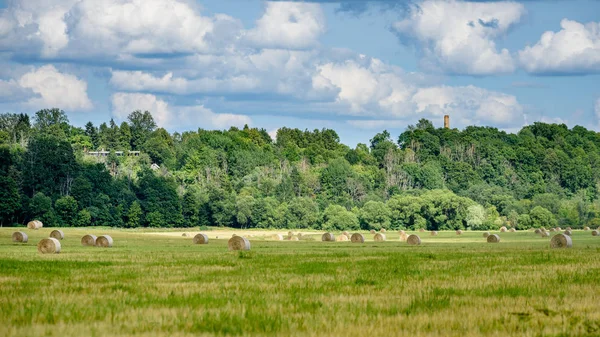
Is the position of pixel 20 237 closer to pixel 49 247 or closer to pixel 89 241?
pixel 89 241

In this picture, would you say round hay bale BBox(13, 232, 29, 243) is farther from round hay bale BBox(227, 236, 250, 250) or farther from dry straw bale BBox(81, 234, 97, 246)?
round hay bale BBox(227, 236, 250, 250)

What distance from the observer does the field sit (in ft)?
59.3

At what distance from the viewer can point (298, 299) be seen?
22.3 meters

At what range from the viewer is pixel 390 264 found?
35.5 metres

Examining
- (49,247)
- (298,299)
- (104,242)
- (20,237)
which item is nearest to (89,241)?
(104,242)

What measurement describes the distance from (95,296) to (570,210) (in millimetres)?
141535

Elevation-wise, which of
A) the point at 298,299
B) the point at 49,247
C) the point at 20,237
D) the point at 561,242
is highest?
the point at 561,242

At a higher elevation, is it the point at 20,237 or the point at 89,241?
the point at 20,237

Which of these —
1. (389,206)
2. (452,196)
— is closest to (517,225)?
(452,196)

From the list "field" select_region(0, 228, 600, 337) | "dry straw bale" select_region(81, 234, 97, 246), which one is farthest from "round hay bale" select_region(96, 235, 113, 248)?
"field" select_region(0, 228, 600, 337)

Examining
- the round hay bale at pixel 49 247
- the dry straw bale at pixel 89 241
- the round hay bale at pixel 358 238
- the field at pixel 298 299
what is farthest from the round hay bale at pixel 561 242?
the round hay bale at pixel 49 247

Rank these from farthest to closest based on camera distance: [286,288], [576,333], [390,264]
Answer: [390,264], [286,288], [576,333]

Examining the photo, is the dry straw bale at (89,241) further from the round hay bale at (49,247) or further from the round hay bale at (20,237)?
the round hay bale at (49,247)

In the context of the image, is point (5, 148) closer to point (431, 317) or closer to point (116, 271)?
Result: point (116, 271)
